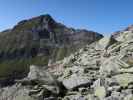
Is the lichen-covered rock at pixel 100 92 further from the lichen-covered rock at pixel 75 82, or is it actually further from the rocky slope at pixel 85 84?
the lichen-covered rock at pixel 75 82

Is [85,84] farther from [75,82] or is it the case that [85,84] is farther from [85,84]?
[75,82]

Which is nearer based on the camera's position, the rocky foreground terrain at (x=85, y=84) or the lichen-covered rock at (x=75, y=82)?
the rocky foreground terrain at (x=85, y=84)


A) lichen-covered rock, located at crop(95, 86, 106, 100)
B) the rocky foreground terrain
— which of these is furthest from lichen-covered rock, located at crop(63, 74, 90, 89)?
lichen-covered rock, located at crop(95, 86, 106, 100)

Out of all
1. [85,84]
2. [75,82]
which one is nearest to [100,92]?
[85,84]

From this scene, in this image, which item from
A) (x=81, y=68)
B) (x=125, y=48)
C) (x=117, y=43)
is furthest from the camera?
(x=117, y=43)


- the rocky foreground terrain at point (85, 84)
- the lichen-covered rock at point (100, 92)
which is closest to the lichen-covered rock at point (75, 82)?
the rocky foreground terrain at point (85, 84)

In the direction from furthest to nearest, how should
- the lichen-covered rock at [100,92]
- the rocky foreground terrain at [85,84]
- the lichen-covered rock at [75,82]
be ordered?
1. the lichen-covered rock at [75,82]
2. the rocky foreground terrain at [85,84]
3. the lichen-covered rock at [100,92]

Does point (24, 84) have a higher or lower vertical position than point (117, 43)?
lower

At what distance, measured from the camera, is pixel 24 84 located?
29.0 m

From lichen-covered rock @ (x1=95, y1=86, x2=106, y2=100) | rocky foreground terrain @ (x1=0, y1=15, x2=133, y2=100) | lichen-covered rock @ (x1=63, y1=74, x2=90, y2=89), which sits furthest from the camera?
lichen-covered rock @ (x1=63, y1=74, x2=90, y2=89)

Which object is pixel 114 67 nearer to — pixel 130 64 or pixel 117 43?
pixel 130 64

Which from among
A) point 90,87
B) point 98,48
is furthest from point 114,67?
point 98,48

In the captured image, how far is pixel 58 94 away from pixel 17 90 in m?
4.33

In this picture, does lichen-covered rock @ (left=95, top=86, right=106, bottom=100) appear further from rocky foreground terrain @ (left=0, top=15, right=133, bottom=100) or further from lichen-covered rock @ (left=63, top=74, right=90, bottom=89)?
lichen-covered rock @ (left=63, top=74, right=90, bottom=89)
